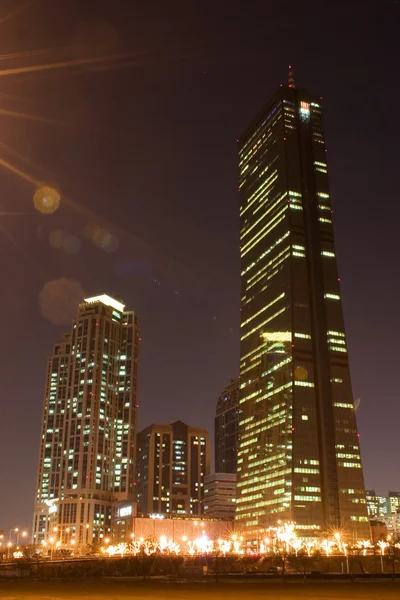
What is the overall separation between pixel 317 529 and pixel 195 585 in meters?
132

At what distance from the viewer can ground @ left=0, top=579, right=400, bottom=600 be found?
5159cm

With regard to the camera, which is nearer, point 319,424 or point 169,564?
point 169,564

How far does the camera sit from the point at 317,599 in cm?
4944

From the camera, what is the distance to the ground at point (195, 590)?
169ft

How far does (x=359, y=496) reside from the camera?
195500 millimetres

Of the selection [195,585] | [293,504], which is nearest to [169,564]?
[195,585]

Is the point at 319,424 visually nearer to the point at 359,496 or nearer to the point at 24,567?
the point at 359,496

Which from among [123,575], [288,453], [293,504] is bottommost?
[123,575]

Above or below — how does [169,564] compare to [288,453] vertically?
below

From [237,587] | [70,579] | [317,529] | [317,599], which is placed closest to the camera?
[317,599]

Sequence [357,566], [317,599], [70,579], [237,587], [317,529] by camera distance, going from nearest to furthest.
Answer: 1. [317,599]
2. [237,587]
3. [70,579]
4. [357,566]
5. [317,529]

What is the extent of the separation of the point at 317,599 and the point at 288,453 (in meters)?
151

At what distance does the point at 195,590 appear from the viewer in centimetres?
5997

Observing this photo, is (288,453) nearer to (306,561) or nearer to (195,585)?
(306,561)
